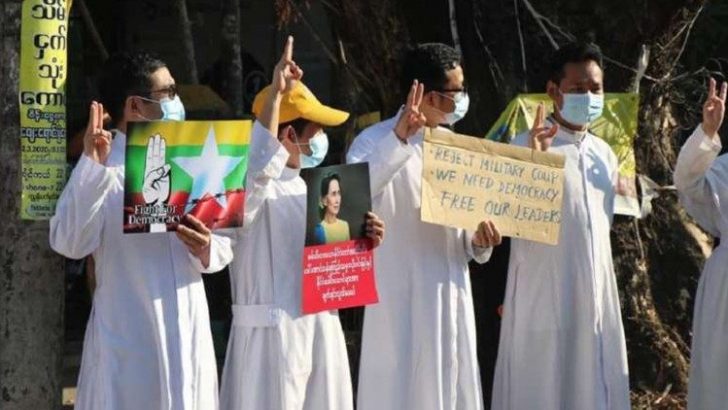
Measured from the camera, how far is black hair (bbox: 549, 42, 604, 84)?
6.56m

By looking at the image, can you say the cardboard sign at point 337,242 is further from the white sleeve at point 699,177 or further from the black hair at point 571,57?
the white sleeve at point 699,177

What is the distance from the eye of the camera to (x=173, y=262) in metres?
5.36

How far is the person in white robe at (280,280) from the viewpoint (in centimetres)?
561

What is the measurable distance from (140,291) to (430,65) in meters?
1.60

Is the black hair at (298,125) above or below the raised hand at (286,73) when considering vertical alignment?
below

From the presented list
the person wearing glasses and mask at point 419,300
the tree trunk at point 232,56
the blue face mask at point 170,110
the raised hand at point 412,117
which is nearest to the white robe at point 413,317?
the person wearing glasses and mask at point 419,300

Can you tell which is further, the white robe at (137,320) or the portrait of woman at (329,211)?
the portrait of woman at (329,211)

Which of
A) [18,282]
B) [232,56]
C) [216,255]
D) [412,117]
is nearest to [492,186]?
[412,117]

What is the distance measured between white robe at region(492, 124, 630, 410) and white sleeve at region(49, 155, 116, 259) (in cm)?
214

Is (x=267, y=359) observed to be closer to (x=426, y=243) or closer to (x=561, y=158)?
(x=426, y=243)

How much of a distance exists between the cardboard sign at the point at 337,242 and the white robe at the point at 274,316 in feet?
0.23

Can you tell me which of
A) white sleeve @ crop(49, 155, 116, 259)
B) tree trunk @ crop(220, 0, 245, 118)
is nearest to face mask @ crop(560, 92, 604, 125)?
white sleeve @ crop(49, 155, 116, 259)

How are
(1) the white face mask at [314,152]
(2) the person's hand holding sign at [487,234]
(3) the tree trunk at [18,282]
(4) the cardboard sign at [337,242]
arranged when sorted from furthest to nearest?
1. (2) the person's hand holding sign at [487,234]
2. (1) the white face mask at [314,152]
3. (4) the cardboard sign at [337,242]
4. (3) the tree trunk at [18,282]

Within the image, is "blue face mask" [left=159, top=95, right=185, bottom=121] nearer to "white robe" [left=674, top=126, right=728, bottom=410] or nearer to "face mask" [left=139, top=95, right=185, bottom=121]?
"face mask" [left=139, top=95, right=185, bottom=121]
